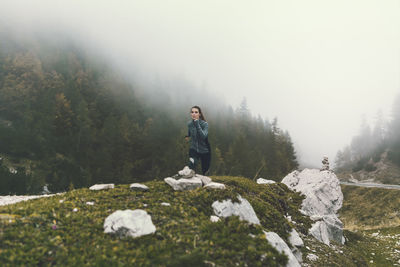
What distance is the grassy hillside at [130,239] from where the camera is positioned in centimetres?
452

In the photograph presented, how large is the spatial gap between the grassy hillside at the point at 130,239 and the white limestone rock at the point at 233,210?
0.87 feet

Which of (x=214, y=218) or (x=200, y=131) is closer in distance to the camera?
(x=214, y=218)

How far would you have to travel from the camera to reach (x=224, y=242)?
18.1 feet

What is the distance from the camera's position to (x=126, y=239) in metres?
5.13

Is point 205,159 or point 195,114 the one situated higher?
point 195,114

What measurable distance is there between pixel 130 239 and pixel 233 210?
11.8 ft

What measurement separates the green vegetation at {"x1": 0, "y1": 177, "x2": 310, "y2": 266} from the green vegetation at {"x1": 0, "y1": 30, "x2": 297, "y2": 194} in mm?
25335

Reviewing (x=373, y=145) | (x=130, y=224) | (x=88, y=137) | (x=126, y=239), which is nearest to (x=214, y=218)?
(x=130, y=224)

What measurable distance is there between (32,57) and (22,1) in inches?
3794

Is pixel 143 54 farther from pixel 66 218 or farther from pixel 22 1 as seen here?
pixel 66 218

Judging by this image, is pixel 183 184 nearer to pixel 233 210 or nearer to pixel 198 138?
pixel 233 210

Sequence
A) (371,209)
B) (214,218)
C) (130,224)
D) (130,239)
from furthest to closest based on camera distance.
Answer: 1. (371,209)
2. (214,218)
3. (130,224)
4. (130,239)

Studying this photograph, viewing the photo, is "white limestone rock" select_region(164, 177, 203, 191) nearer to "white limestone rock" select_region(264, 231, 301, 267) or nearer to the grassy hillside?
the grassy hillside

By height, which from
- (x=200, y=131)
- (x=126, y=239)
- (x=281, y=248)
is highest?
(x=200, y=131)
